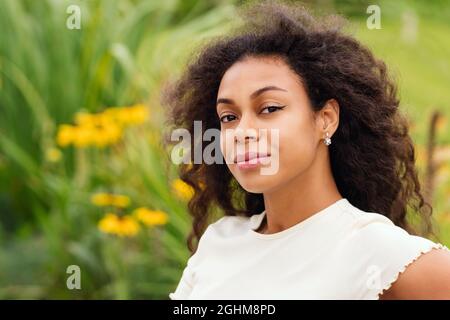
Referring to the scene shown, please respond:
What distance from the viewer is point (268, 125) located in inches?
66.9

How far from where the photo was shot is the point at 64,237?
13.0 feet

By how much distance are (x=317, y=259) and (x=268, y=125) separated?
279mm

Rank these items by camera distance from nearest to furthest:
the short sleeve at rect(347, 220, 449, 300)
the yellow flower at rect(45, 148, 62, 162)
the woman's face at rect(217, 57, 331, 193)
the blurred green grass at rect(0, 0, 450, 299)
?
1. the short sleeve at rect(347, 220, 449, 300)
2. the woman's face at rect(217, 57, 331, 193)
3. the blurred green grass at rect(0, 0, 450, 299)
4. the yellow flower at rect(45, 148, 62, 162)

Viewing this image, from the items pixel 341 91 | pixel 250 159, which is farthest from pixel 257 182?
pixel 341 91

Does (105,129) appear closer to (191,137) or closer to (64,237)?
(64,237)

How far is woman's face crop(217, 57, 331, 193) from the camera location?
170cm

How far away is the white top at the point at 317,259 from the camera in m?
1.59

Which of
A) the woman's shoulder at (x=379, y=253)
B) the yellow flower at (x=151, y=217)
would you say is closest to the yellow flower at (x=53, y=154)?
the yellow flower at (x=151, y=217)

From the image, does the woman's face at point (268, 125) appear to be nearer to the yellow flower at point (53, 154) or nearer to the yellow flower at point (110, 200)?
the yellow flower at point (110, 200)

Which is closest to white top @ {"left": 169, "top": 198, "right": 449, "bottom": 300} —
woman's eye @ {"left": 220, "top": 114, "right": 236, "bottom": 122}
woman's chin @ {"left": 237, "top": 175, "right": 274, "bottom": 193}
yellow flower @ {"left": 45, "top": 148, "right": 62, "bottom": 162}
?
woman's chin @ {"left": 237, "top": 175, "right": 274, "bottom": 193}

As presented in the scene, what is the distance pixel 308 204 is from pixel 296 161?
11 centimetres

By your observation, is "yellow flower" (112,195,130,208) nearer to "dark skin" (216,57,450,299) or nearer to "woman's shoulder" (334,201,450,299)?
"dark skin" (216,57,450,299)

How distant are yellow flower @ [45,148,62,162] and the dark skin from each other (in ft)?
8.25
